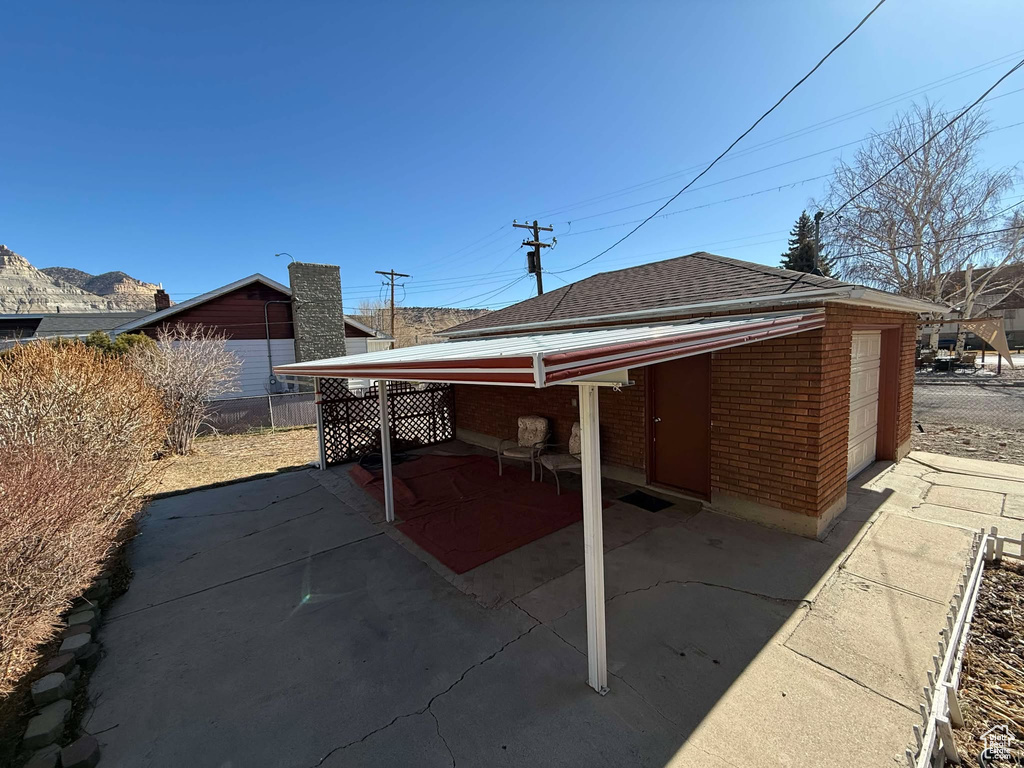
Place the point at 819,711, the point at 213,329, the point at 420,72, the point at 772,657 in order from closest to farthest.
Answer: the point at 819,711 → the point at 772,657 → the point at 420,72 → the point at 213,329

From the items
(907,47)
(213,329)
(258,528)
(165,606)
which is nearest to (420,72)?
(907,47)

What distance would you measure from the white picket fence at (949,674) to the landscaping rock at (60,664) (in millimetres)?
4996

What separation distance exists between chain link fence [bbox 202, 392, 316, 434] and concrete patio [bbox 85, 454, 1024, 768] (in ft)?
27.5

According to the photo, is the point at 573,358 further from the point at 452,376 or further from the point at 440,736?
the point at 440,736

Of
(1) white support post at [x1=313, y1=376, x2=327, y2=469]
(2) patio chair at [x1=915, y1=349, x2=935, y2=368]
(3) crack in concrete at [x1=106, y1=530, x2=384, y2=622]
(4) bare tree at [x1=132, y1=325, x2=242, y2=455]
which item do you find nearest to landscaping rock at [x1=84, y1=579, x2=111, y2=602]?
(3) crack in concrete at [x1=106, y1=530, x2=384, y2=622]

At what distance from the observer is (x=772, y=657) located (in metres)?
2.81

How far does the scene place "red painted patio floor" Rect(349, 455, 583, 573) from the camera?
4.65m

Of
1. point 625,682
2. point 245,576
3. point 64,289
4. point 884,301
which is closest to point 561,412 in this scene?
point 884,301

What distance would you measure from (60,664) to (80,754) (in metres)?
0.98

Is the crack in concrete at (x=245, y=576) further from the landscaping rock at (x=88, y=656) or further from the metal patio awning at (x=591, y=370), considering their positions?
the metal patio awning at (x=591, y=370)

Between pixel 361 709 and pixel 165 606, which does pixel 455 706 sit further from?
pixel 165 606

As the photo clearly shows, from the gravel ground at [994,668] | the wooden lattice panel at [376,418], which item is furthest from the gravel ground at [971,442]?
the wooden lattice panel at [376,418]

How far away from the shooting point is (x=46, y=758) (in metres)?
2.16

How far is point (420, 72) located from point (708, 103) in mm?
5609
